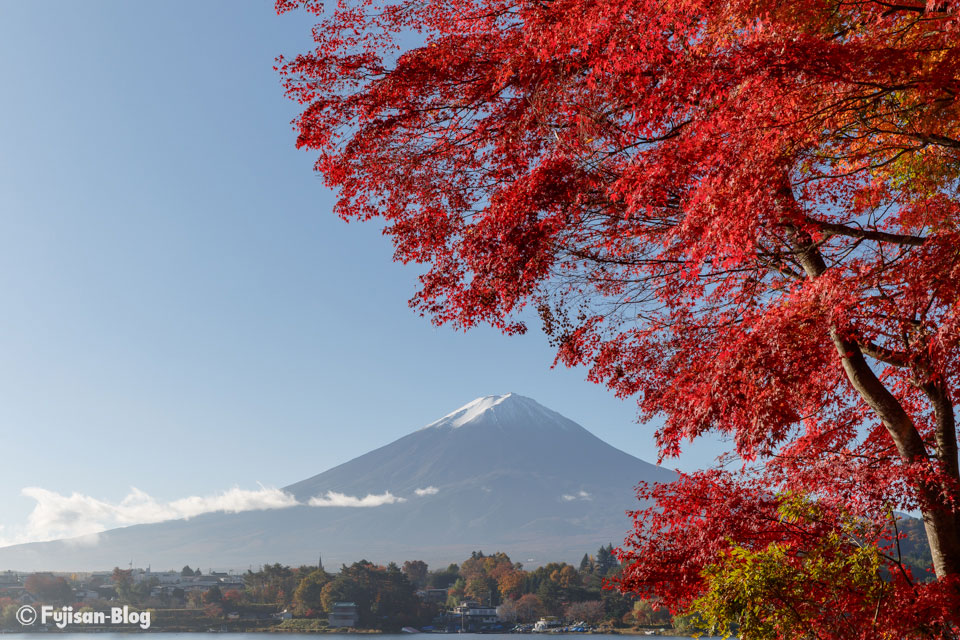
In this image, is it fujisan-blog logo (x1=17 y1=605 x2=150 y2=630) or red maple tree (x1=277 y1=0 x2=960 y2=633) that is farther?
fujisan-blog logo (x1=17 y1=605 x2=150 y2=630)

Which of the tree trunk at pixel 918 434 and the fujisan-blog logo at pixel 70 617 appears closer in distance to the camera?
the tree trunk at pixel 918 434

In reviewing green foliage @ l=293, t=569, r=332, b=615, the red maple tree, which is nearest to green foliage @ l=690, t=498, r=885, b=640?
the red maple tree

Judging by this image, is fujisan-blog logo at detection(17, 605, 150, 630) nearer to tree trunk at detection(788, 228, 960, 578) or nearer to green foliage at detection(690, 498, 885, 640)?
green foliage at detection(690, 498, 885, 640)

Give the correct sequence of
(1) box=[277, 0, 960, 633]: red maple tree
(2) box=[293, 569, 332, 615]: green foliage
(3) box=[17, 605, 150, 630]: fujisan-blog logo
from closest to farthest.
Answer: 1. (1) box=[277, 0, 960, 633]: red maple tree
2. (2) box=[293, 569, 332, 615]: green foliage
3. (3) box=[17, 605, 150, 630]: fujisan-blog logo

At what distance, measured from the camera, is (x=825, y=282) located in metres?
4.39

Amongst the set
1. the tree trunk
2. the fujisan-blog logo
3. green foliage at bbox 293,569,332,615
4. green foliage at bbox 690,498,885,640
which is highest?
the tree trunk

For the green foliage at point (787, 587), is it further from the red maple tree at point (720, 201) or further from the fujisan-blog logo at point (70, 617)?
the fujisan-blog logo at point (70, 617)

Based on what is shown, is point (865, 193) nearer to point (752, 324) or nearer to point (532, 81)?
point (752, 324)

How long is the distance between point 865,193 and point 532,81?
2718 millimetres

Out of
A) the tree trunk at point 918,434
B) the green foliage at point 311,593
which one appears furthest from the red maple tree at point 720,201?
the green foliage at point 311,593

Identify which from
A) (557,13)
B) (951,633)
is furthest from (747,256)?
(951,633)

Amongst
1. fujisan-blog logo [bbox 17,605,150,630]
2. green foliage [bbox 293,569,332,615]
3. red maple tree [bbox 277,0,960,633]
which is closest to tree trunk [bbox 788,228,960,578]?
red maple tree [bbox 277,0,960,633]

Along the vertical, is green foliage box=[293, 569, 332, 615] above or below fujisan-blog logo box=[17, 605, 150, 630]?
above

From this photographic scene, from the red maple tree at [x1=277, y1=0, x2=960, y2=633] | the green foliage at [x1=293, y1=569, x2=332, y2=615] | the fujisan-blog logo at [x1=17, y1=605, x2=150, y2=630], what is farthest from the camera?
the fujisan-blog logo at [x1=17, y1=605, x2=150, y2=630]
